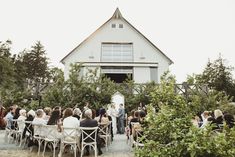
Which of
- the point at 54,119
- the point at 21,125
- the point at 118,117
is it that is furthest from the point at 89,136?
the point at 118,117

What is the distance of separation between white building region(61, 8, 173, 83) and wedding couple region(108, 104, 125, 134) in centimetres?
1047

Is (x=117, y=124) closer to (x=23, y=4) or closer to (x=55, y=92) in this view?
(x=55, y=92)

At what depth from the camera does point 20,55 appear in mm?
→ 49750

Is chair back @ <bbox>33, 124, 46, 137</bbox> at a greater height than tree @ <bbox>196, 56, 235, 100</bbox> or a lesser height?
lesser

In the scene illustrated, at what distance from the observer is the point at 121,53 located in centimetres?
2748


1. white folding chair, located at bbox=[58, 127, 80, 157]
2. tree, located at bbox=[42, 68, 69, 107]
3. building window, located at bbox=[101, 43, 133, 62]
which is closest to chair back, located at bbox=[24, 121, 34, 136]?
white folding chair, located at bbox=[58, 127, 80, 157]

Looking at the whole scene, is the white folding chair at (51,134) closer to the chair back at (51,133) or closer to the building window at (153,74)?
the chair back at (51,133)

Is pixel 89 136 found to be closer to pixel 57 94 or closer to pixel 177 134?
A: pixel 177 134


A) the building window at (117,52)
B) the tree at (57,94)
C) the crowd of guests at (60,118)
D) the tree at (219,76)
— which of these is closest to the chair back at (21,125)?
the crowd of guests at (60,118)

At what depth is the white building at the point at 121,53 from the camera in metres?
27.0

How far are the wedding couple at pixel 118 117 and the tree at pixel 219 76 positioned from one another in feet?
98.4

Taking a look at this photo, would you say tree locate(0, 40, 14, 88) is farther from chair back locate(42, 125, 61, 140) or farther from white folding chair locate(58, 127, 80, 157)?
white folding chair locate(58, 127, 80, 157)

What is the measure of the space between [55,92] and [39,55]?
1434 inches

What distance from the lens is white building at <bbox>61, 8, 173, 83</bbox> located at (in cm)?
2698
